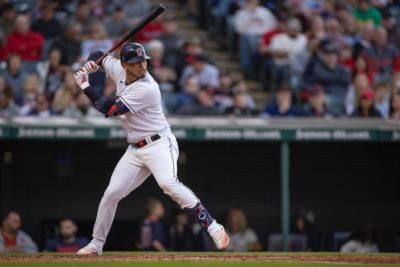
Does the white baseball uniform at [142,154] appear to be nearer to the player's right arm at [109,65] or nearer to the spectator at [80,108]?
the player's right arm at [109,65]

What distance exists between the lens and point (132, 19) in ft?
48.0

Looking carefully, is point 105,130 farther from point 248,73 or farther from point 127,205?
point 248,73

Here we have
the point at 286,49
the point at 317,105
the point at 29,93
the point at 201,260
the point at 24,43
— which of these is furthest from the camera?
the point at 286,49

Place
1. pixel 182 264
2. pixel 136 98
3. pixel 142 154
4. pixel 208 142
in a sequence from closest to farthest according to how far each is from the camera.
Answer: pixel 182 264 → pixel 136 98 → pixel 142 154 → pixel 208 142

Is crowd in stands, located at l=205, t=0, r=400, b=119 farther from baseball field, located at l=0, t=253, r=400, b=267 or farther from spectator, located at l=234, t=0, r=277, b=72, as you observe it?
baseball field, located at l=0, t=253, r=400, b=267

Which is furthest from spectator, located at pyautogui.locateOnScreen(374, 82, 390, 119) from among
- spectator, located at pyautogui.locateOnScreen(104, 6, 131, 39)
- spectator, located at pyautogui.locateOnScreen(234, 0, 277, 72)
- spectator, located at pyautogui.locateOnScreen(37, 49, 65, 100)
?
spectator, located at pyautogui.locateOnScreen(37, 49, 65, 100)

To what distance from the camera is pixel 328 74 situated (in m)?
14.1

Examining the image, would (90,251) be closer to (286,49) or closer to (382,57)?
(286,49)

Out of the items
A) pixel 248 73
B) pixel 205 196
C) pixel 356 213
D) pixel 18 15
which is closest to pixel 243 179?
pixel 205 196

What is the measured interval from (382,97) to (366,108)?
21.6 inches

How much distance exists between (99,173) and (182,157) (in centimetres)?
98

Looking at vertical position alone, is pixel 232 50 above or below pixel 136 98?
below

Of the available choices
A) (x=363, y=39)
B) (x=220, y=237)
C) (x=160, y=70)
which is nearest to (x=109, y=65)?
(x=220, y=237)

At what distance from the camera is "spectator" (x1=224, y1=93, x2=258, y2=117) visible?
12945mm
